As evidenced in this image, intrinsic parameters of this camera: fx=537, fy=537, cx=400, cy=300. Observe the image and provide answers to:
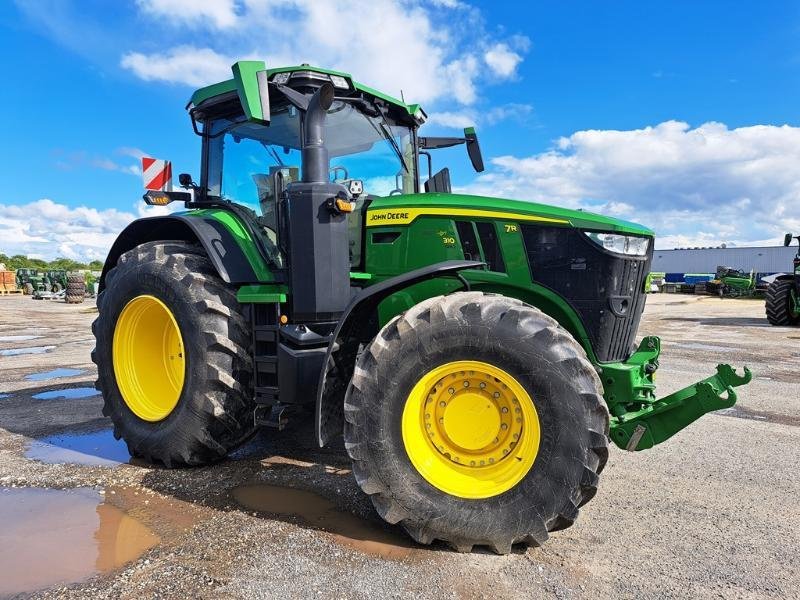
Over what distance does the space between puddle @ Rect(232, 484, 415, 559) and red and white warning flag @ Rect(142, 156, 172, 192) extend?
269 centimetres

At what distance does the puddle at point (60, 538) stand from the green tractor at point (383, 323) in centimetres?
63

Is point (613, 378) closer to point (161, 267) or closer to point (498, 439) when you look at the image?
point (498, 439)

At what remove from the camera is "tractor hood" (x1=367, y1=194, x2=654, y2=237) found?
3189mm

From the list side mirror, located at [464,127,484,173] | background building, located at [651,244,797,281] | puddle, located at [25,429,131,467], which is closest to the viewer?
puddle, located at [25,429,131,467]

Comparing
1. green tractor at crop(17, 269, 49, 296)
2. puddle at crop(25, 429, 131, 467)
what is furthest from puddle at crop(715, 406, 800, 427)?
green tractor at crop(17, 269, 49, 296)

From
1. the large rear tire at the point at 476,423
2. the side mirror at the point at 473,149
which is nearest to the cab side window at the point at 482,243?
the large rear tire at the point at 476,423

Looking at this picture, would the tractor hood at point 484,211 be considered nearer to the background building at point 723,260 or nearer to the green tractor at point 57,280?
the green tractor at point 57,280

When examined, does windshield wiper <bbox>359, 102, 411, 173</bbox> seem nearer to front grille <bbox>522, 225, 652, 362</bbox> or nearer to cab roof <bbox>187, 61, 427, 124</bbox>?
cab roof <bbox>187, 61, 427, 124</bbox>

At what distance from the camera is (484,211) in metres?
3.31

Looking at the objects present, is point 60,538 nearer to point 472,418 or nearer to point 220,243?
point 220,243

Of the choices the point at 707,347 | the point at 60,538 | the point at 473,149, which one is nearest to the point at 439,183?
the point at 473,149

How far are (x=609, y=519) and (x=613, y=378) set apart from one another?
79 cm

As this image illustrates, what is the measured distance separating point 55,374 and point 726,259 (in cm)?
7079

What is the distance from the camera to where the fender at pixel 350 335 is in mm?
2953
